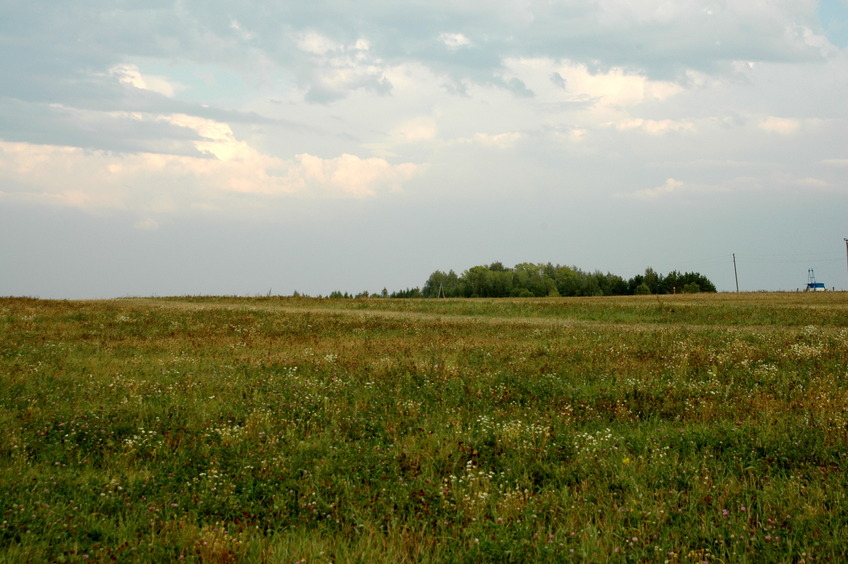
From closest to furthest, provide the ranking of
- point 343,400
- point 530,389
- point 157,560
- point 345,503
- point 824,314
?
point 157,560
point 345,503
point 343,400
point 530,389
point 824,314

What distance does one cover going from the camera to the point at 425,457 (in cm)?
851

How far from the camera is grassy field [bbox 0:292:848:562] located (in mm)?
6004

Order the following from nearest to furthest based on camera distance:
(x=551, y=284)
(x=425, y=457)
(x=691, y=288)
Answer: (x=425, y=457)
(x=691, y=288)
(x=551, y=284)

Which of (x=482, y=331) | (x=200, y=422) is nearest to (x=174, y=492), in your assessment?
(x=200, y=422)

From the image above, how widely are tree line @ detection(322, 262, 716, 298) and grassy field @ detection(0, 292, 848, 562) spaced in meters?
111

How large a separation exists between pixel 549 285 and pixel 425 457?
560 ft

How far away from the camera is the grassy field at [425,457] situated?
600 centimetres

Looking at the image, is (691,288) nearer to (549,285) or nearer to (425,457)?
(549,285)

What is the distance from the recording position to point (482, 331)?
2652cm

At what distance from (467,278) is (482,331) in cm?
16894

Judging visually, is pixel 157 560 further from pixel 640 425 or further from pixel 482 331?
pixel 482 331

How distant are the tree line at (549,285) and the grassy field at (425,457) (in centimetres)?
11112

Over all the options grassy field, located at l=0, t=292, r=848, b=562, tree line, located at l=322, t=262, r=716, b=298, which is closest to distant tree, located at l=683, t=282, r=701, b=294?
tree line, located at l=322, t=262, r=716, b=298

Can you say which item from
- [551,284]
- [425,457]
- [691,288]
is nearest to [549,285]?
[551,284]
